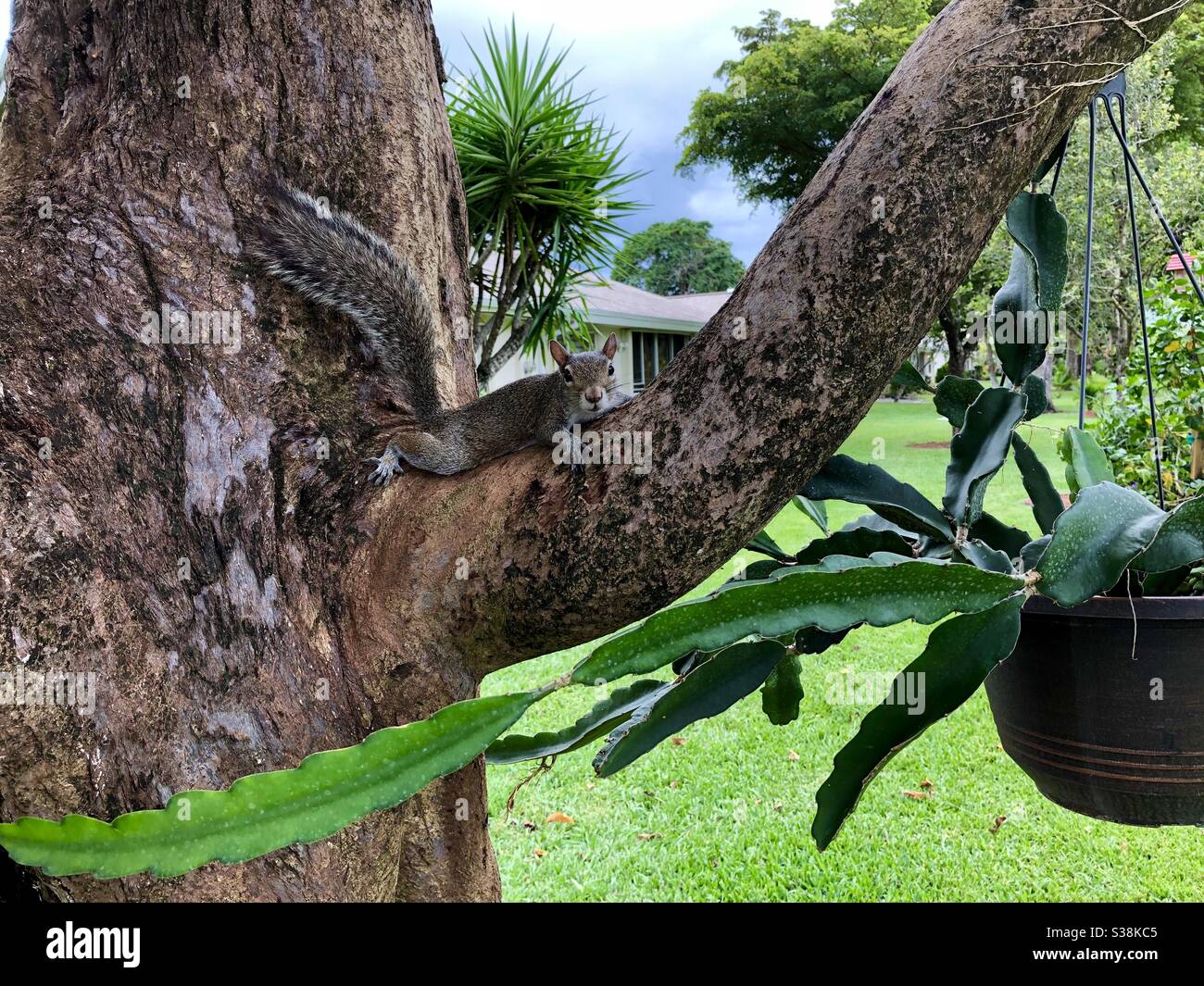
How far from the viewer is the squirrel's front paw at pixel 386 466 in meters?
1.59

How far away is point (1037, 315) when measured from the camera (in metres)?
1.44

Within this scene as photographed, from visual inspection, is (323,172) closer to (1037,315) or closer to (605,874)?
(1037,315)

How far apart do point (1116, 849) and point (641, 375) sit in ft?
44.5

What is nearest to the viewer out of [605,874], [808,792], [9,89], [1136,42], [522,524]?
[1136,42]

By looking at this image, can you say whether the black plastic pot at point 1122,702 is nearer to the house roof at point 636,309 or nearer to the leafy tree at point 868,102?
the house roof at point 636,309

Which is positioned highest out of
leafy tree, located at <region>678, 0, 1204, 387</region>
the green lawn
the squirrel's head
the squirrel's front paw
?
leafy tree, located at <region>678, 0, 1204, 387</region>

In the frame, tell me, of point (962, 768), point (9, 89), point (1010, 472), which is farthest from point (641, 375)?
point (9, 89)

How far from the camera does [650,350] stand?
17.2 m

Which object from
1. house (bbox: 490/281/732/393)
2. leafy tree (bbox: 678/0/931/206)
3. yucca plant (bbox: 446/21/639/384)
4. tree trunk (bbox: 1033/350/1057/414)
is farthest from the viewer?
leafy tree (bbox: 678/0/931/206)

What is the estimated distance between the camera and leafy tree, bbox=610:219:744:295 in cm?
3984

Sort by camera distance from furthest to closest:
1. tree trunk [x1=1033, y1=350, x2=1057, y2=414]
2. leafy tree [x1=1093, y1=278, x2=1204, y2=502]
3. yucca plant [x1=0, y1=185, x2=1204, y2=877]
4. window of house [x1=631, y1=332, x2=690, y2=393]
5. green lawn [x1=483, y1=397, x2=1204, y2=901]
A: window of house [x1=631, y1=332, x2=690, y2=393] < leafy tree [x1=1093, y1=278, x2=1204, y2=502] < green lawn [x1=483, y1=397, x2=1204, y2=901] < tree trunk [x1=1033, y1=350, x2=1057, y2=414] < yucca plant [x1=0, y1=185, x2=1204, y2=877]

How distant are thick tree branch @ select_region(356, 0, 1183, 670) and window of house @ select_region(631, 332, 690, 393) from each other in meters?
14.3

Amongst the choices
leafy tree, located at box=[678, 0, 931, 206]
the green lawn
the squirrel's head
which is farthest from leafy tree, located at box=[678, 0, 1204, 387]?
the squirrel's head

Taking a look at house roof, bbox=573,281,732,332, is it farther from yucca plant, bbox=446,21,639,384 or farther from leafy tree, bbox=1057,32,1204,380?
leafy tree, bbox=1057,32,1204,380
